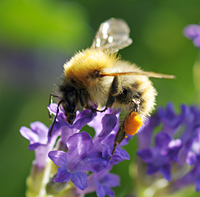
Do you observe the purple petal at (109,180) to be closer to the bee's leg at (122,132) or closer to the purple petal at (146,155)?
the purple petal at (146,155)

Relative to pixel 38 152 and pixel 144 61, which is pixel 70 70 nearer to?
pixel 38 152

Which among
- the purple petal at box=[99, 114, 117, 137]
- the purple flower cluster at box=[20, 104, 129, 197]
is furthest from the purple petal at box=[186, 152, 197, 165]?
the purple petal at box=[99, 114, 117, 137]

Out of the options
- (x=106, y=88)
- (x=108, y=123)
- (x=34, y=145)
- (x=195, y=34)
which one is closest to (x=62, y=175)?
(x=34, y=145)

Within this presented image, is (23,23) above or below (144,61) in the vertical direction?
above

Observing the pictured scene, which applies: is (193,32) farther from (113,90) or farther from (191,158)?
(113,90)

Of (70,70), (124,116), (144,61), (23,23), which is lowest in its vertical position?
(124,116)

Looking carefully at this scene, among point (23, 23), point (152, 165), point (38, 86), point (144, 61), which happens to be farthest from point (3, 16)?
point (152, 165)
